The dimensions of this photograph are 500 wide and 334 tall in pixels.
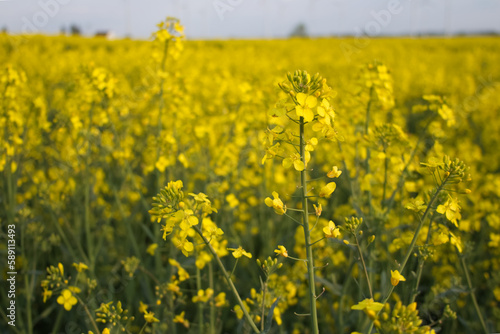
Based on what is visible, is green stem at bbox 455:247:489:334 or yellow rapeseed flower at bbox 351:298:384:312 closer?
yellow rapeseed flower at bbox 351:298:384:312

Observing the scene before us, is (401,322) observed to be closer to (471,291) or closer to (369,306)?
(369,306)

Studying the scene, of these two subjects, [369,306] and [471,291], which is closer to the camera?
[369,306]

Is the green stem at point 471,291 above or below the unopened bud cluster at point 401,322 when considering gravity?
below

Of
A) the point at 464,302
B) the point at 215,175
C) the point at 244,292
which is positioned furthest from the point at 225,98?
the point at 464,302

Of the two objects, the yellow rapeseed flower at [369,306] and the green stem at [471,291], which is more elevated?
the yellow rapeseed flower at [369,306]

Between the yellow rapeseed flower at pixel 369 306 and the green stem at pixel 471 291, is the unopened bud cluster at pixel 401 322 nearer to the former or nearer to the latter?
the yellow rapeseed flower at pixel 369 306

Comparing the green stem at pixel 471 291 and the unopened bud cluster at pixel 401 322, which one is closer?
the unopened bud cluster at pixel 401 322

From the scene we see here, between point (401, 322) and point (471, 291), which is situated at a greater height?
point (401, 322)

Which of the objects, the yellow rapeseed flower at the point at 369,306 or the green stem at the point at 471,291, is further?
the green stem at the point at 471,291

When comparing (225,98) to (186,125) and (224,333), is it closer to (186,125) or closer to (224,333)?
(186,125)

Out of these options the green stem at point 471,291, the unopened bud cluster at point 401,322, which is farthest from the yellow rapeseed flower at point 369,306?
the green stem at point 471,291

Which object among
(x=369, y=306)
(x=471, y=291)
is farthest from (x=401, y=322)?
(x=471, y=291)

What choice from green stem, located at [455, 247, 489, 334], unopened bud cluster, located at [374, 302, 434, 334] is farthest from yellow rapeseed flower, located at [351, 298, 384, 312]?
green stem, located at [455, 247, 489, 334]

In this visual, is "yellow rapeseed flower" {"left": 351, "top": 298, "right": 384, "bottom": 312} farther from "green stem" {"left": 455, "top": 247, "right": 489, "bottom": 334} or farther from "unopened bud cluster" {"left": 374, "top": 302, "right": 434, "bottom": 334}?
"green stem" {"left": 455, "top": 247, "right": 489, "bottom": 334}
